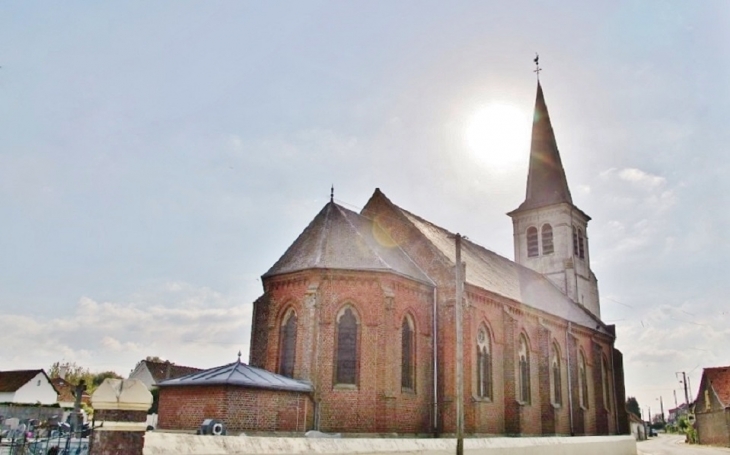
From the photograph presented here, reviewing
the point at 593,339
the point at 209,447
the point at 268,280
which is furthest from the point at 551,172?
the point at 209,447

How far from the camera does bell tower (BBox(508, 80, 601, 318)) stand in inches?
1651

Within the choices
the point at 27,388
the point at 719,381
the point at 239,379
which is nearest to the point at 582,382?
the point at 239,379

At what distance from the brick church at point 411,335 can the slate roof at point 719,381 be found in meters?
20.0

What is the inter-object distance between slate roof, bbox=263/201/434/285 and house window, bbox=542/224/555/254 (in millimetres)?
17991

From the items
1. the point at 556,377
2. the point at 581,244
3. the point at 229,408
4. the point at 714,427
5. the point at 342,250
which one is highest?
the point at 581,244

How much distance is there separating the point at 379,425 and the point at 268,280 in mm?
7452

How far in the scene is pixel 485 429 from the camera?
26.0 meters

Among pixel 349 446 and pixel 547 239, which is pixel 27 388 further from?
pixel 349 446

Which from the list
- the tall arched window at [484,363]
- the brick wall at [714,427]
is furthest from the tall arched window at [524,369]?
the brick wall at [714,427]

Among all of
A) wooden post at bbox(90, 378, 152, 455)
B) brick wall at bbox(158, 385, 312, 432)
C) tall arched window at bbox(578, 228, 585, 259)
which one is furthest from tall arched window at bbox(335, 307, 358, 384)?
tall arched window at bbox(578, 228, 585, 259)

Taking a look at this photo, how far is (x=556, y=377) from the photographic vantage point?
33.3 meters

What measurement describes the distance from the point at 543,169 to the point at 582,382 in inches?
632

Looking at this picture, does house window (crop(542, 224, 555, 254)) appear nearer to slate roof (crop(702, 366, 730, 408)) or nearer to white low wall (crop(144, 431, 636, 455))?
slate roof (crop(702, 366, 730, 408))

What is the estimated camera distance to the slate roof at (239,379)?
19.4m
